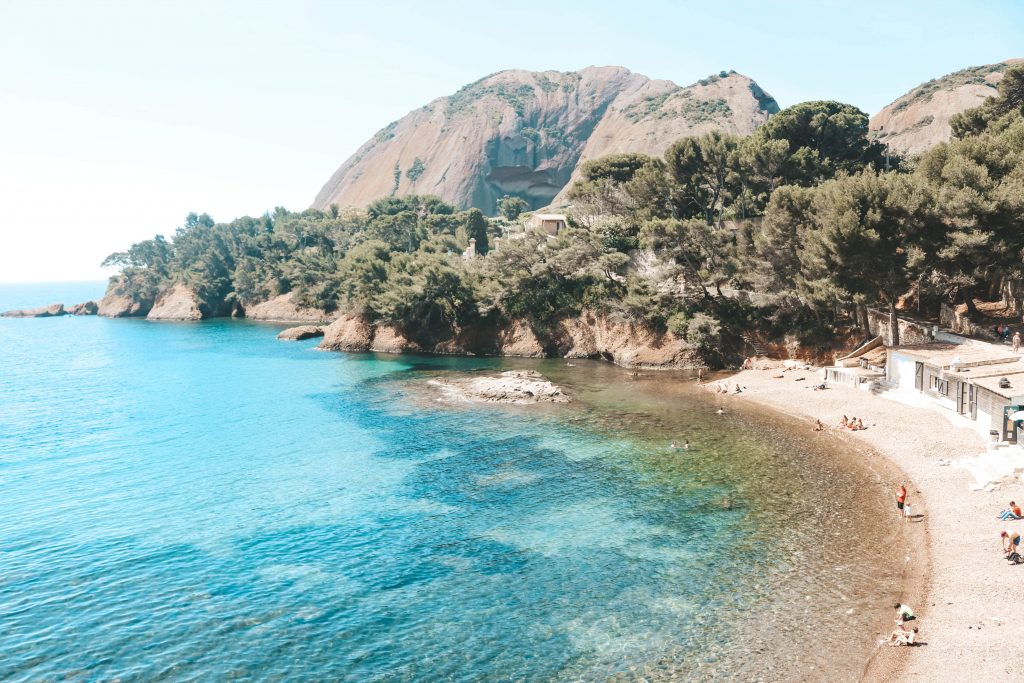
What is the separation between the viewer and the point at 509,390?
56.5 m

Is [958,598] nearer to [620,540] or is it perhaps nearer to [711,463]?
[620,540]

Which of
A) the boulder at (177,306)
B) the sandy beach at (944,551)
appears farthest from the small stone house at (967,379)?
the boulder at (177,306)

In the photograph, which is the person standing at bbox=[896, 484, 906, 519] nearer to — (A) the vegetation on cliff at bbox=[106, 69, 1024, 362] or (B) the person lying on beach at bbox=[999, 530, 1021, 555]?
(B) the person lying on beach at bbox=[999, 530, 1021, 555]

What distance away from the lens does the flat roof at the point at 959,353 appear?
42.6 m

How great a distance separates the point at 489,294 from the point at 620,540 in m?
55.3

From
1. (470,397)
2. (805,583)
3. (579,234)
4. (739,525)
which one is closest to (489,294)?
(579,234)

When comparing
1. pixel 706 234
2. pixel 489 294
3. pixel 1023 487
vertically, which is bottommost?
pixel 1023 487

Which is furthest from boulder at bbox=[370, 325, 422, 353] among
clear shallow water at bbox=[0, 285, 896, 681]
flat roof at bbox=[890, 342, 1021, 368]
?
flat roof at bbox=[890, 342, 1021, 368]

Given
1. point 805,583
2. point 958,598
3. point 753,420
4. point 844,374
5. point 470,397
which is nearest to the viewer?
point 958,598

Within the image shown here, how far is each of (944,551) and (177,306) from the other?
16520cm

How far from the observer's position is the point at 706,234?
6575 centimetres

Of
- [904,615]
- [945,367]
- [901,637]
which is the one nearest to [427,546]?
[901,637]

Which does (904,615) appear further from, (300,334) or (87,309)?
(87,309)

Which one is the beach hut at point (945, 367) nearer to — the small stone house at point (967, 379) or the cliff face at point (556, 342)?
the small stone house at point (967, 379)
